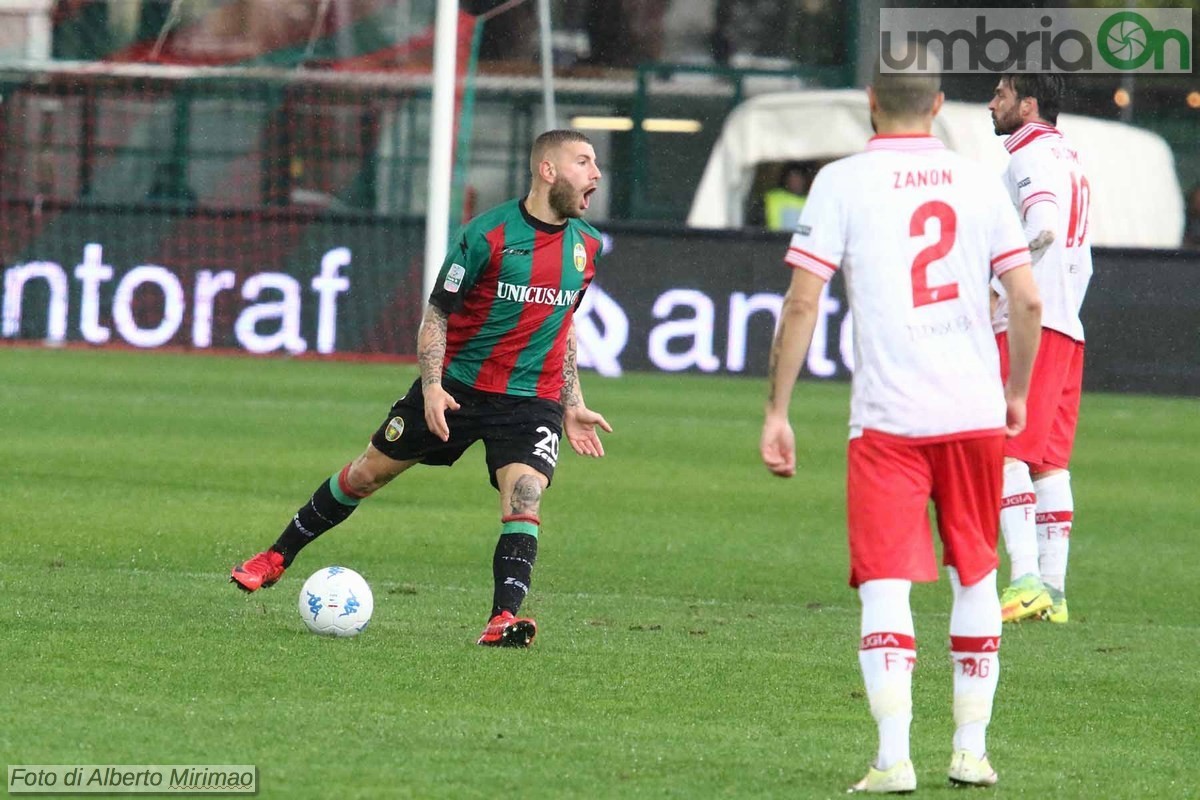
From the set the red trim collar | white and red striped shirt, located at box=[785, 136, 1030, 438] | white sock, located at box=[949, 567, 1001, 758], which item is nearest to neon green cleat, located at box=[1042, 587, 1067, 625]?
the red trim collar

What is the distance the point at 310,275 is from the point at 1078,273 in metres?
13.5

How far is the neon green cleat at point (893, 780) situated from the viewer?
4938mm

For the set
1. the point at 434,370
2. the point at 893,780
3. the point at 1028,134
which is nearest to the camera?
the point at 893,780

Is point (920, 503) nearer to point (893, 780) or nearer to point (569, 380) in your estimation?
point (893, 780)

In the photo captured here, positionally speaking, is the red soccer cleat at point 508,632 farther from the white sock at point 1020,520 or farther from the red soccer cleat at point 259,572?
the white sock at point 1020,520

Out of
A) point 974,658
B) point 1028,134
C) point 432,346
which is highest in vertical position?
point 1028,134

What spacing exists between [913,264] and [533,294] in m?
2.54

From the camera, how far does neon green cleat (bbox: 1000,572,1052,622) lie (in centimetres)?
843

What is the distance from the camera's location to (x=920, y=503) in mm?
5102

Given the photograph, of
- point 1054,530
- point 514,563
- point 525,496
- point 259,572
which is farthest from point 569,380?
point 1054,530

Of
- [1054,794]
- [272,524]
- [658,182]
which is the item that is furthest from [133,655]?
[658,182]

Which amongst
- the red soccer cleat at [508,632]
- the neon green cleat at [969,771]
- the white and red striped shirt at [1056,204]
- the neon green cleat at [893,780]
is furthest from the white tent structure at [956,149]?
the neon green cleat at [893,780]

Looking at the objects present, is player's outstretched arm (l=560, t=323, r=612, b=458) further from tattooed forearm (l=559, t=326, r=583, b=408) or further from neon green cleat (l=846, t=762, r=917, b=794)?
neon green cleat (l=846, t=762, r=917, b=794)

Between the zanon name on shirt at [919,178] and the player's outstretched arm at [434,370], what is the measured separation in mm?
2364
